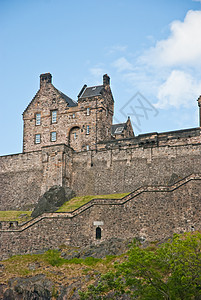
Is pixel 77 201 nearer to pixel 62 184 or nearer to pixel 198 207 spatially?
pixel 62 184

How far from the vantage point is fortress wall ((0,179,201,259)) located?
42.1 meters

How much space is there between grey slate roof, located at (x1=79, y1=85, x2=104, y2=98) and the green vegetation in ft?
112

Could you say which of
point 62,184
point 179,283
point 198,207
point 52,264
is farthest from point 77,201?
point 179,283

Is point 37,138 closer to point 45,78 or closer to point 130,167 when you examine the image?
point 45,78

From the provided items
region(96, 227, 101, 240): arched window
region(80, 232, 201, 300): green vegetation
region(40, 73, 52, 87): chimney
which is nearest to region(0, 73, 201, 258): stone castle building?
region(40, 73, 52, 87): chimney

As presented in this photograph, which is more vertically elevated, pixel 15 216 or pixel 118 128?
pixel 118 128

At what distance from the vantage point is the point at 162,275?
34375 millimetres

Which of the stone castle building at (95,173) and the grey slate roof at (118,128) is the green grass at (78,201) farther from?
the grey slate roof at (118,128)

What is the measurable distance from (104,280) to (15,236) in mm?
14998

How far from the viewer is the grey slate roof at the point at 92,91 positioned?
6436 centimetres

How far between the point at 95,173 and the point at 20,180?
432 inches

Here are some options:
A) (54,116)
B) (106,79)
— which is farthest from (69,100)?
(106,79)

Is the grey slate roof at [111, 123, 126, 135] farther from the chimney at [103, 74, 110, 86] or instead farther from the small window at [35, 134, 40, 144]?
the small window at [35, 134, 40, 144]

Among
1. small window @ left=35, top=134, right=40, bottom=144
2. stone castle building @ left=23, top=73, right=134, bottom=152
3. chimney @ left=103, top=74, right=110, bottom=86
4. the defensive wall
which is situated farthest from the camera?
chimney @ left=103, top=74, right=110, bottom=86
